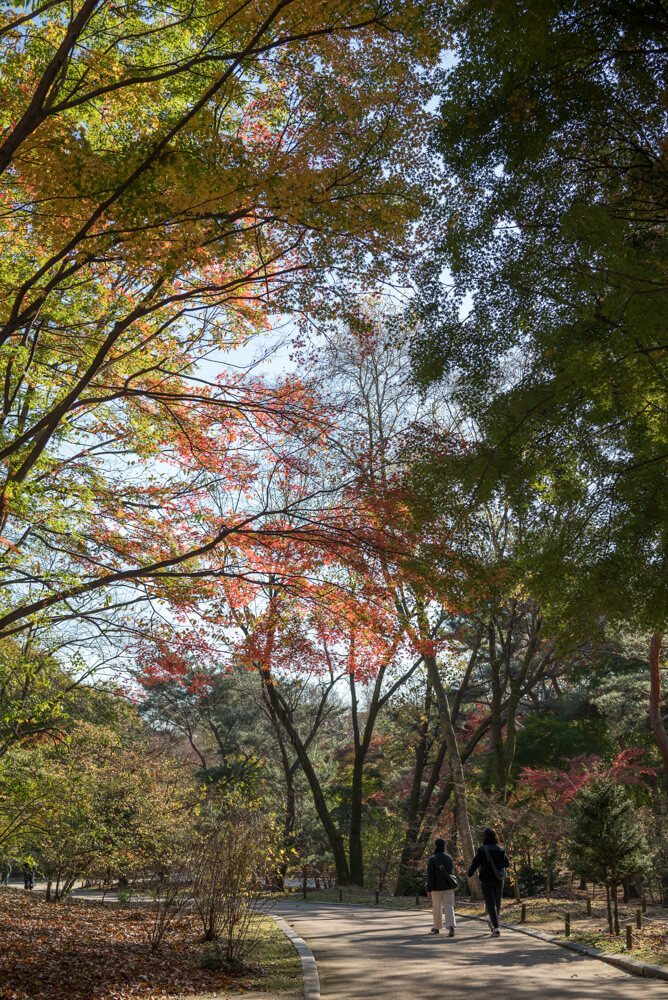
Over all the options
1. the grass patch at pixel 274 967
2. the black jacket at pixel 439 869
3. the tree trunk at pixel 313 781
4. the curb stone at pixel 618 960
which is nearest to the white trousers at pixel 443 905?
the black jacket at pixel 439 869

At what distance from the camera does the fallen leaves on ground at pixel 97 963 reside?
615cm

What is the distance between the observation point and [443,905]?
10.3 meters

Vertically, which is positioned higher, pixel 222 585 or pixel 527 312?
pixel 527 312

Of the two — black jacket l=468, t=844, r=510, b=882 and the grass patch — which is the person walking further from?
the grass patch

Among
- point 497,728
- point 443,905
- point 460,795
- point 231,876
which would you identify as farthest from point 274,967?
point 497,728

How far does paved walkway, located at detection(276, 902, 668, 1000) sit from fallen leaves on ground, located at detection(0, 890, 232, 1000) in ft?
4.43

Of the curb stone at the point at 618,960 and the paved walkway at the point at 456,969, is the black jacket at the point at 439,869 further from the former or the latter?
the curb stone at the point at 618,960

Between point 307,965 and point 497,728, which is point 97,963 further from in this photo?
point 497,728

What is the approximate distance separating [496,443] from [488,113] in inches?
142

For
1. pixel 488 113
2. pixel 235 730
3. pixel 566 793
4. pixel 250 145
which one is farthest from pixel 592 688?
pixel 250 145

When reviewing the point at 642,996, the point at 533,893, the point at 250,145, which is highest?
the point at 250,145

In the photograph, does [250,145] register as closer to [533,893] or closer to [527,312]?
[527,312]

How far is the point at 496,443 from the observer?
29.8 ft

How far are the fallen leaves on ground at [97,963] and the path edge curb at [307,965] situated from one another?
778mm
